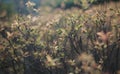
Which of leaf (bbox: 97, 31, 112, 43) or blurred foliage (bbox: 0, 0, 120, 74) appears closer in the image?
leaf (bbox: 97, 31, 112, 43)

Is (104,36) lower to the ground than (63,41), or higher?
higher

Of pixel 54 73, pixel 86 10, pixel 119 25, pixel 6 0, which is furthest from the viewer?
pixel 6 0

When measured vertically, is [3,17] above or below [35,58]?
above

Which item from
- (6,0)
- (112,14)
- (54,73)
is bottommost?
(54,73)

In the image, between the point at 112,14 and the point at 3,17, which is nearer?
the point at 112,14

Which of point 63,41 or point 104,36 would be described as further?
point 63,41

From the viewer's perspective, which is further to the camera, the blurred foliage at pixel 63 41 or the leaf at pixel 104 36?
the blurred foliage at pixel 63 41

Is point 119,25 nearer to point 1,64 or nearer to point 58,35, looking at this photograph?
point 58,35

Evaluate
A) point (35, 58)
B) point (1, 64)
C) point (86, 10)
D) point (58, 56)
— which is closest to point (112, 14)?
point (86, 10)
